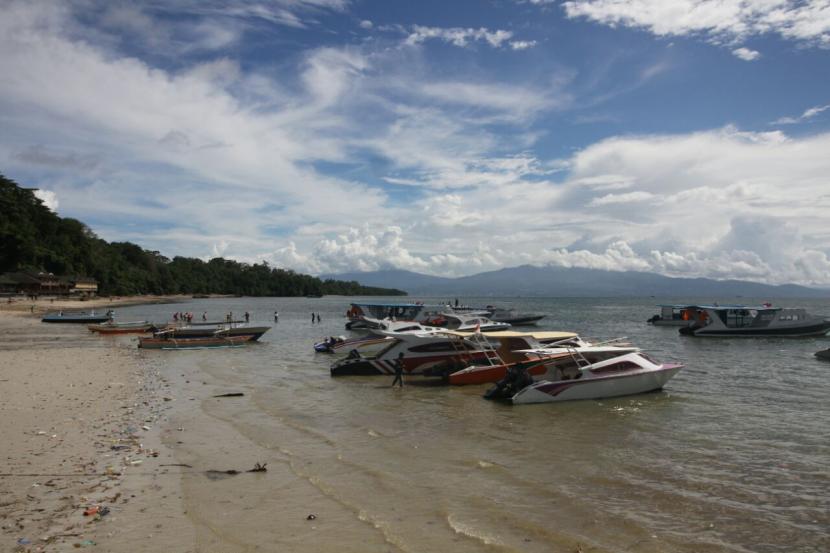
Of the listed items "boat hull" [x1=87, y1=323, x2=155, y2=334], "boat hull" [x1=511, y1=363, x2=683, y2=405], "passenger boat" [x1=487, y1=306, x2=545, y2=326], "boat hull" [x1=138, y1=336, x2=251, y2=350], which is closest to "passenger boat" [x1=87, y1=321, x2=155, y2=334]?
"boat hull" [x1=87, y1=323, x2=155, y2=334]

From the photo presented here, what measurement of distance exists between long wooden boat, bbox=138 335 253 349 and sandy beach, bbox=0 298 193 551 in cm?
1297

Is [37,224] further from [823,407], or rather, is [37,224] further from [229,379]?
[823,407]

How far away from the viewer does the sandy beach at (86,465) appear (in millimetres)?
8164

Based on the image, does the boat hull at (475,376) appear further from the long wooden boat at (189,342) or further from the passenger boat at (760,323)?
the passenger boat at (760,323)

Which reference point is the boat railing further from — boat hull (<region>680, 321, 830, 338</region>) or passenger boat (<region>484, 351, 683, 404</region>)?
boat hull (<region>680, 321, 830, 338</region>)

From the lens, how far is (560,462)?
13031 mm

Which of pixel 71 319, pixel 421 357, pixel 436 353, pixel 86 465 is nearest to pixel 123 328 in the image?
pixel 71 319

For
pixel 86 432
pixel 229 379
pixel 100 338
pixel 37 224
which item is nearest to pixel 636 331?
pixel 229 379

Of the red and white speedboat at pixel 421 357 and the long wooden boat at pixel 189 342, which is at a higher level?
the red and white speedboat at pixel 421 357

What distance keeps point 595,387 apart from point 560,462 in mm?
7791

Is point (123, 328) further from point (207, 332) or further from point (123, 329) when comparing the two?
point (207, 332)

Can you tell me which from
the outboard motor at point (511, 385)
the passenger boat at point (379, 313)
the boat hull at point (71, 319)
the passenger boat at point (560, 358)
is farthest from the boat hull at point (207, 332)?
the boat hull at point (71, 319)

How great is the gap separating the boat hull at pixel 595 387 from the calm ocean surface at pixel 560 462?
0.41 meters

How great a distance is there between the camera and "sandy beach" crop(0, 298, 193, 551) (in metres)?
8.16
